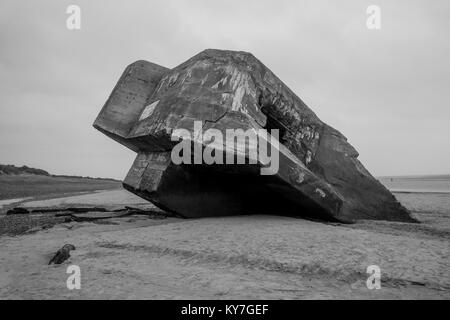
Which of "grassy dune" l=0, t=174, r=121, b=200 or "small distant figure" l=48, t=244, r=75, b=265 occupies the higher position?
"small distant figure" l=48, t=244, r=75, b=265

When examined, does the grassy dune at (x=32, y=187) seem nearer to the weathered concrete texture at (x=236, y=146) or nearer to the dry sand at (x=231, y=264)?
the weathered concrete texture at (x=236, y=146)

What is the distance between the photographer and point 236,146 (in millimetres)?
3361

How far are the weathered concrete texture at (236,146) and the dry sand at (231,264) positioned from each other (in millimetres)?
678

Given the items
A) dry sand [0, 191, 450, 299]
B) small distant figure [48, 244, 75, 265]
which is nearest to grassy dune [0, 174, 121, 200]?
dry sand [0, 191, 450, 299]

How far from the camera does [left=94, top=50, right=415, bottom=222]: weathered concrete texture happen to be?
3770mm

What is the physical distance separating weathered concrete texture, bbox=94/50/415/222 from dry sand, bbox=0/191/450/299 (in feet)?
2.22

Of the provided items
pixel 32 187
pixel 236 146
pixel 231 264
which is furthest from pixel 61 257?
pixel 32 187

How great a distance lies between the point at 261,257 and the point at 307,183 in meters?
1.57

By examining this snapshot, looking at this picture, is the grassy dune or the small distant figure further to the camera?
the grassy dune

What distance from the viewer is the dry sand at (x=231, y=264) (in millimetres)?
1768

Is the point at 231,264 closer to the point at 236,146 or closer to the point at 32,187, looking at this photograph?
the point at 236,146

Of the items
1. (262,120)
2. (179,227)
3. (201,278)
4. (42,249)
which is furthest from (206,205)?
(201,278)

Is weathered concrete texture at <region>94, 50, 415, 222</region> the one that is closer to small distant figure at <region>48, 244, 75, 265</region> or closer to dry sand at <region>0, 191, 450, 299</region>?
dry sand at <region>0, 191, 450, 299</region>
